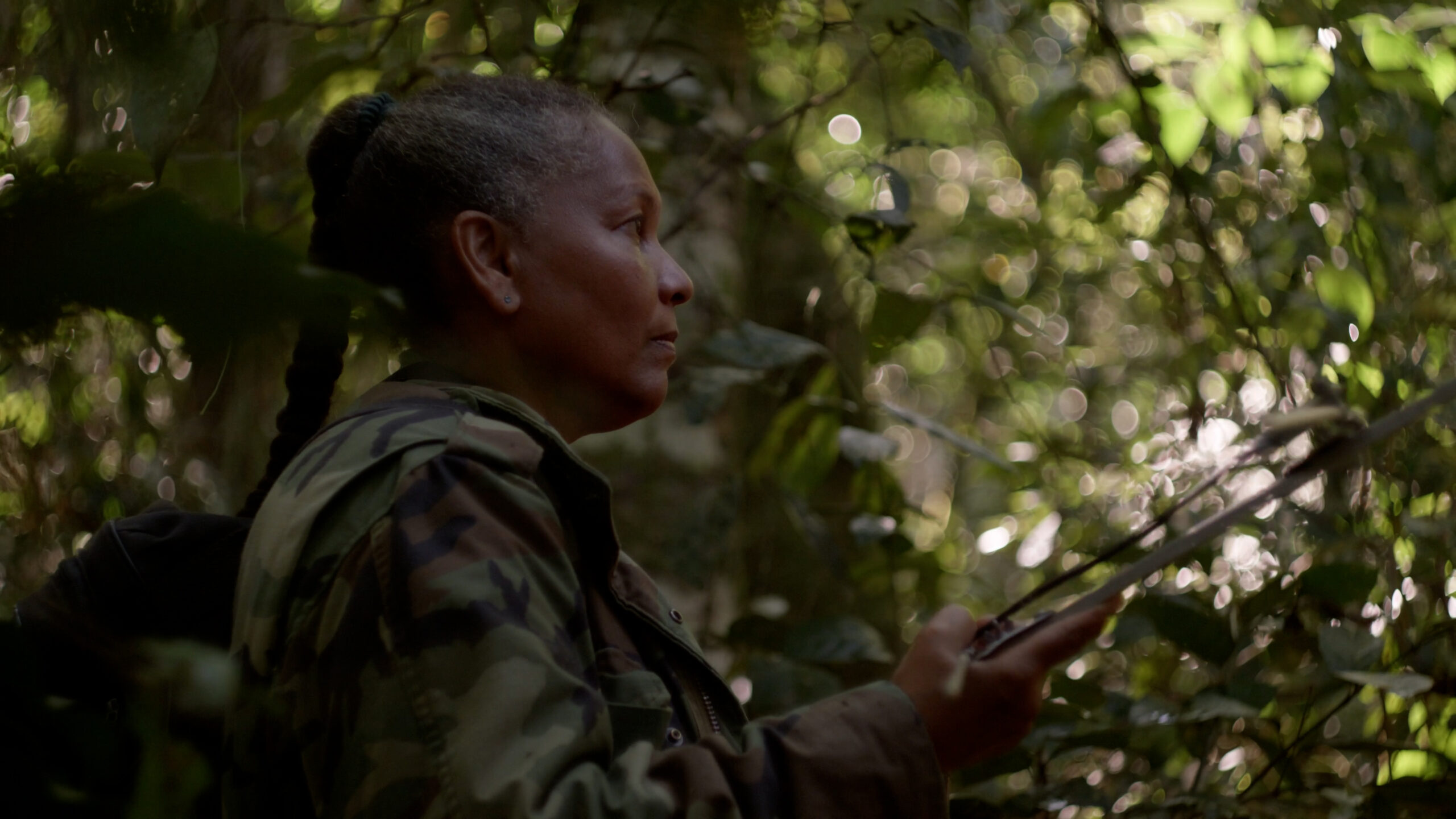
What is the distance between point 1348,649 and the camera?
151 cm

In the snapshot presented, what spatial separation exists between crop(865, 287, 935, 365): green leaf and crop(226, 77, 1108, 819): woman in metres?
0.82

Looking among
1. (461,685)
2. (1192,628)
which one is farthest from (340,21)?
(1192,628)

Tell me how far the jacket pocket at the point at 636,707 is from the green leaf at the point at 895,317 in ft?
3.69

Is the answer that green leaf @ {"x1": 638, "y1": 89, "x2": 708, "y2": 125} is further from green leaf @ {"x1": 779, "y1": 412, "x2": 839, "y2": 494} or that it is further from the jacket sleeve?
the jacket sleeve

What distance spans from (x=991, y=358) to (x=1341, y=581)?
3.48ft

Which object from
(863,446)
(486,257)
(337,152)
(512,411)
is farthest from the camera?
(863,446)

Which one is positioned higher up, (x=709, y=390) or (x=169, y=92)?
(x=169, y=92)

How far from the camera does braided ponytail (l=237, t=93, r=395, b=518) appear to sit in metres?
1.38

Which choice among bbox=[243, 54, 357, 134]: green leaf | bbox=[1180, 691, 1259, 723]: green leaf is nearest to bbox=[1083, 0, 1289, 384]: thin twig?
bbox=[1180, 691, 1259, 723]: green leaf

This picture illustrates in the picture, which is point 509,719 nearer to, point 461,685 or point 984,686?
point 461,685

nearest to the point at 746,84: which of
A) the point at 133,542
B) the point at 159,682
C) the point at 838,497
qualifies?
the point at 838,497

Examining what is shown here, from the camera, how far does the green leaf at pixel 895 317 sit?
2.10 m

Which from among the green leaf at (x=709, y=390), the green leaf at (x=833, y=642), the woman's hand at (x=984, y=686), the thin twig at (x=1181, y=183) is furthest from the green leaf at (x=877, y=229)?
the woman's hand at (x=984, y=686)

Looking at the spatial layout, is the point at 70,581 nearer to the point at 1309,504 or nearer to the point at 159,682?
the point at 159,682
